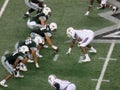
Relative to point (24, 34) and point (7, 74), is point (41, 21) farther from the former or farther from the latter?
point (7, 74)

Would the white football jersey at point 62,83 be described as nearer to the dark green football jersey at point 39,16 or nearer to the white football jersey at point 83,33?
the white football jersey at point 83,33

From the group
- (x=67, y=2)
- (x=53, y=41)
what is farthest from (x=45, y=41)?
(x=67, y=2)

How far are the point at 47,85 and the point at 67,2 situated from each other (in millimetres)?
6251

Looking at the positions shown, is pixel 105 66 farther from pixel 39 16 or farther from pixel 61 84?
pixel 39 16

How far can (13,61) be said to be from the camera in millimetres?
18594

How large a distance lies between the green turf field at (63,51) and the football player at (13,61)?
9.6 inches

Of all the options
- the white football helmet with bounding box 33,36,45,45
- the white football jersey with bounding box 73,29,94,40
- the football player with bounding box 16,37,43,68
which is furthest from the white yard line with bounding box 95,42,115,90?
the white football helmet with bounding box 33,36,45,45

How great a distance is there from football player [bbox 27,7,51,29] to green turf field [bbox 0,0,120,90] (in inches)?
19.6

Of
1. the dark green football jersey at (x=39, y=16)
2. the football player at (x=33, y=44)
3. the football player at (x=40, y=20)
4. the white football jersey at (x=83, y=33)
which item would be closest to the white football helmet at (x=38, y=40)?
the football player at (x=33, y=44)

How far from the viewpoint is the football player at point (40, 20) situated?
2084cm

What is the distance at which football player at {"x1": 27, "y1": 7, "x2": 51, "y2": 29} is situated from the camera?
20.8 m

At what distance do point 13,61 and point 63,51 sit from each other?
94.1 inches

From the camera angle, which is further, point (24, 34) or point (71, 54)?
point (24, 34)

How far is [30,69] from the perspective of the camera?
19.2 meters
